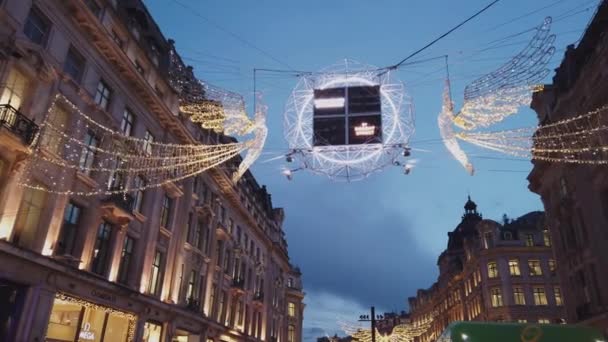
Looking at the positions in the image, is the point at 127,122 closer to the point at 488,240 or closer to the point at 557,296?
the point at 488,240

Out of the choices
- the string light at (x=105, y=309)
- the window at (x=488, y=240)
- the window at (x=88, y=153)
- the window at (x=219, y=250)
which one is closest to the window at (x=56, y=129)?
the window at (x=88, y=153)

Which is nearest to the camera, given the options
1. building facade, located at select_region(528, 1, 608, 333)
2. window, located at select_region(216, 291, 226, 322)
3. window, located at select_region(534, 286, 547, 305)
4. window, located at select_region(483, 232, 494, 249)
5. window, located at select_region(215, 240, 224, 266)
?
building facade, located at select_region(528, 1, 608, 333)

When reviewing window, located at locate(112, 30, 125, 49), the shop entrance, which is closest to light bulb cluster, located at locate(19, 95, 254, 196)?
the shop entrance

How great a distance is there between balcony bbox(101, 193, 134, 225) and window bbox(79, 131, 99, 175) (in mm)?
1569

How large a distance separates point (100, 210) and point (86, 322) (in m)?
4.78

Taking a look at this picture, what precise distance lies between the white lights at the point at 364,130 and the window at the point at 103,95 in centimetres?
1355

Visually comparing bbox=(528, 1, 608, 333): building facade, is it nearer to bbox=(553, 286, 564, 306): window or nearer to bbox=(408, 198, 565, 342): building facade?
bbox=(408, 198, 565, 342): building facade

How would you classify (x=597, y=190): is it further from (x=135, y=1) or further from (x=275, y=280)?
(x=275, y=280)

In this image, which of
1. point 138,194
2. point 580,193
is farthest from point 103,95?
point 580,193

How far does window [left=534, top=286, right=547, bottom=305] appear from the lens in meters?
48.3

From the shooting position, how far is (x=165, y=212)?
2780cm

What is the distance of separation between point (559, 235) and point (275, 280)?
30.3 meters

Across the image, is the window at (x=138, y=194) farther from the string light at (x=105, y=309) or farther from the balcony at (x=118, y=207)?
the string light at (x=105, y=309)

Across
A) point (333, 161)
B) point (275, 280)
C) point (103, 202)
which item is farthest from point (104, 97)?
point (275, 280)
